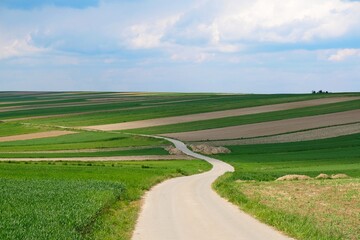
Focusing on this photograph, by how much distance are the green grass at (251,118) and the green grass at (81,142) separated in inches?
396

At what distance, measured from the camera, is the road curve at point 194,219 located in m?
22.9

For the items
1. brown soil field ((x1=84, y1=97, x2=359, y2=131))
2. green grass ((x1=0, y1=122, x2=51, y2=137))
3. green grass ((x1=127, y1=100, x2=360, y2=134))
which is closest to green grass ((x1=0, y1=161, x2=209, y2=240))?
green grass ((x1=127, y1=100, x2=360, y2=134))

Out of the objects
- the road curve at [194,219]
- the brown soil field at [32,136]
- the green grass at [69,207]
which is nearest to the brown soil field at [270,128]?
the brown soil field at [32,136]

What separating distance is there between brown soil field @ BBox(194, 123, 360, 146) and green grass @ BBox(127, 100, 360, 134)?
19677mm

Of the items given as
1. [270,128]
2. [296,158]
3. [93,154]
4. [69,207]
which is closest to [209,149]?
[296,158]

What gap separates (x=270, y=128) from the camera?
11106cm

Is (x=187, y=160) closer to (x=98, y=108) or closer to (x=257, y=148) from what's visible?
(x=257, y=148)

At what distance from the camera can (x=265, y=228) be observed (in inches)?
970

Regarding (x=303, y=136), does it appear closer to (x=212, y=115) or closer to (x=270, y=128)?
(x=270, y=128)

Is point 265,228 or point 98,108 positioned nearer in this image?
point 265,228

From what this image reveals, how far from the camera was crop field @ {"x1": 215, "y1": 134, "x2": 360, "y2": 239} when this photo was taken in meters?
24.8

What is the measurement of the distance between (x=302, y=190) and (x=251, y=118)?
3447 inches

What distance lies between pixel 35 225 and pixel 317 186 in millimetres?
27523

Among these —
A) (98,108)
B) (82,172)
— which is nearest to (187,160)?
(82,172)
